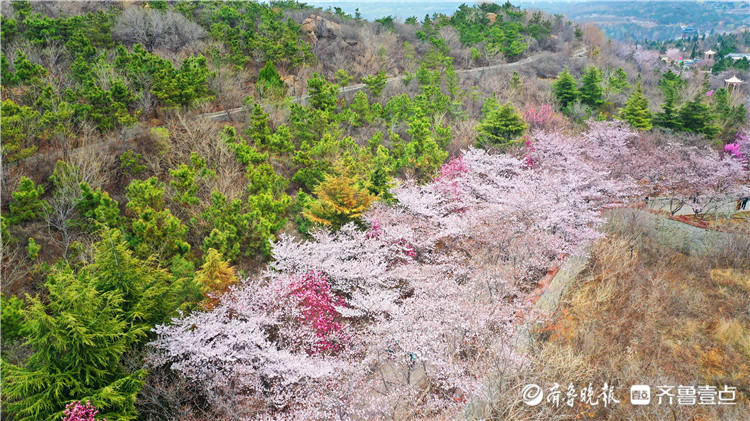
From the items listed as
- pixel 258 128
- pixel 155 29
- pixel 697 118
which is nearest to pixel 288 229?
pixel 258 128

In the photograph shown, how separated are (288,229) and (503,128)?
12.9 m

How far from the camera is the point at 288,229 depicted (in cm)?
1575

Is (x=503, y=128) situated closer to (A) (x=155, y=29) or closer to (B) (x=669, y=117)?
(B) (x=669, y=117)

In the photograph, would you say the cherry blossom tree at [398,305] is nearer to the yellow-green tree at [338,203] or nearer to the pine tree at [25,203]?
the yellow-green tree at [338,203]

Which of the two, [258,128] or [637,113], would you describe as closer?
[258,128]

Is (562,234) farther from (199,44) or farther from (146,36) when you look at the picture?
(146,36)

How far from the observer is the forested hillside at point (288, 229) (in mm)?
8875

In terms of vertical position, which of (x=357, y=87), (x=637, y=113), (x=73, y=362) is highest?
(x=357, y=87)

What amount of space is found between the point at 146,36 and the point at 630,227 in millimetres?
32283

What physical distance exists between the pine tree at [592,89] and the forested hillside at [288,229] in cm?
46

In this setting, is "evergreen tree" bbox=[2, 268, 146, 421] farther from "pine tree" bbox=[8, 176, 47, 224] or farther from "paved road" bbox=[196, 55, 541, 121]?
"paved road" bbox=[196, 55, 541, 121]

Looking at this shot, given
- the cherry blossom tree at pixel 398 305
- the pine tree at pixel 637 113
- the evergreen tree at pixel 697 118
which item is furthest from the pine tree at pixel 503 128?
the evergreen tree at pixel 697 118

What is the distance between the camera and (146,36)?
97.5ft

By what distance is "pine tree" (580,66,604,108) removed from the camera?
31297 mm
